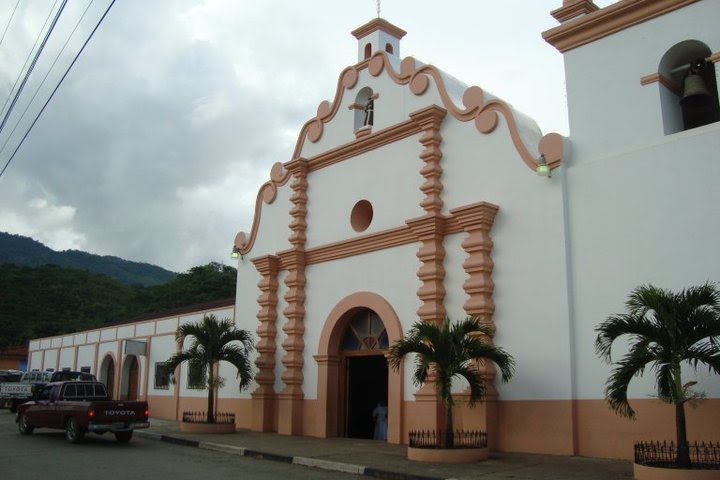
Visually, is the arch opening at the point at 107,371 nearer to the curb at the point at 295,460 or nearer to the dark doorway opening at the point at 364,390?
the curb at the point at 295,460

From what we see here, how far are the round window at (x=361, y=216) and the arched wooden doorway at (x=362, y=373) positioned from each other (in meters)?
2.14

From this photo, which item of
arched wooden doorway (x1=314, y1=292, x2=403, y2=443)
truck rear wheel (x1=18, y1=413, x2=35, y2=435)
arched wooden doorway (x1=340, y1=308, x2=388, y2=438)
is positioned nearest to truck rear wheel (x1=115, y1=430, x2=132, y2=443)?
truck rear wheel (x1=18, y1=413, x2=35, y2=435)

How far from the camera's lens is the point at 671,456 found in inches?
409

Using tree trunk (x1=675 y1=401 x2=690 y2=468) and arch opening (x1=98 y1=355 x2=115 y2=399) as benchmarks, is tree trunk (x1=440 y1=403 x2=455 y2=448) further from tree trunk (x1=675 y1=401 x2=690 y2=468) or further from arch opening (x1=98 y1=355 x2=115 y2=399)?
arch opening (x1=98 y1=355 x2=115 y2=399)

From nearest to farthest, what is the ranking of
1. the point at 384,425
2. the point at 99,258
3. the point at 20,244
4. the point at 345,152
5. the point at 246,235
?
the point at 384,425
the point at 345,152
the point at 246,235
the point at 20,244
the point at 99,258

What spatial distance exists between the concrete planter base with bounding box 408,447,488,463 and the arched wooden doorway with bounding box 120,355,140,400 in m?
19.3

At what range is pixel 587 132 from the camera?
45.2 ft

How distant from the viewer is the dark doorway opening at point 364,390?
18047mm

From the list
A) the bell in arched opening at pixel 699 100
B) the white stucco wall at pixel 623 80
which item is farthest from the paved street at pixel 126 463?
the bell in arched opening at pixel 699 100

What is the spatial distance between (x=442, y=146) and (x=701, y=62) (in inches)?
219

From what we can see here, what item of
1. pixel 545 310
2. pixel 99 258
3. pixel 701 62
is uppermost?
pixel 99 258

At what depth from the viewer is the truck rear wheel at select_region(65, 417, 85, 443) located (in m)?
16.0

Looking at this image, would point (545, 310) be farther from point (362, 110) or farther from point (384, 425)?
point (362, 110)

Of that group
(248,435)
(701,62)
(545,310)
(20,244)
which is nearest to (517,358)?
(545,310)
